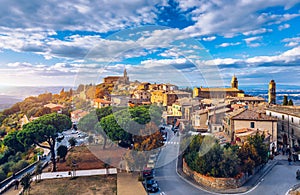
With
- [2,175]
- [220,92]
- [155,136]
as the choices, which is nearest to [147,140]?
[155,136]

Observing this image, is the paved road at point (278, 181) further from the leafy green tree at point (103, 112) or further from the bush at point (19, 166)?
the bush at point (19, 166)

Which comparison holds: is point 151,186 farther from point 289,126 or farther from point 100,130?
point 289,126

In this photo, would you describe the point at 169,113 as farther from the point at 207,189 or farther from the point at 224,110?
the point at 207,189

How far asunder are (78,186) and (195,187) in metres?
3.80

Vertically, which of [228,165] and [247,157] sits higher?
[247,157]

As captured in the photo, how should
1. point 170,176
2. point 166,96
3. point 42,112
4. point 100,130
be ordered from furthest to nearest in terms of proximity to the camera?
point 42,112 → point 166,96 → point 100,130 → point 170,176

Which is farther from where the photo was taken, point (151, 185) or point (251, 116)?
point (251, 116)

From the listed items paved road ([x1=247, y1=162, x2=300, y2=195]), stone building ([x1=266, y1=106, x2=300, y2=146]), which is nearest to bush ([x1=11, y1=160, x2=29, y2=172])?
paved road ([x1=247, y1=162, x2=300, y2=195])

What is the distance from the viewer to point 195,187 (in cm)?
768

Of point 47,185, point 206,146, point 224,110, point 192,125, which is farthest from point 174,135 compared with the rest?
point 47,185

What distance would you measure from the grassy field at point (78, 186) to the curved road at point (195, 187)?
1646 millimetres

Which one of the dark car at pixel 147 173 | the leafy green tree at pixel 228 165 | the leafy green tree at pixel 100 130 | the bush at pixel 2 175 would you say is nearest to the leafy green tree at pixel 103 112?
the leafy green tree at pixel 100 130

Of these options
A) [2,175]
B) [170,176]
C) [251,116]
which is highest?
[251,116]

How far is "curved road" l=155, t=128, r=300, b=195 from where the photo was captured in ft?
24.0
